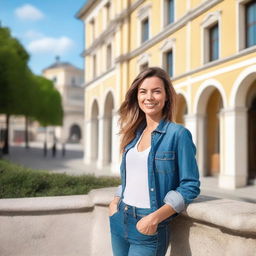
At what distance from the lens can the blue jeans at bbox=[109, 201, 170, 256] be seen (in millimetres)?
1959

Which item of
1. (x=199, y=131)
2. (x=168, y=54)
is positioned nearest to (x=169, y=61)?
(x=168, y=54)

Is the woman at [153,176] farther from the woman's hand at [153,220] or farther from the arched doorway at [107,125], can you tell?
→ the arched doorway at [107,125]

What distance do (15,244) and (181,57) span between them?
15.8m

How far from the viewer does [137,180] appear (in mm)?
2092

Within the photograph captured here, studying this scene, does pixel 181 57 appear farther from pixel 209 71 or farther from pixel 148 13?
pixel 148 13

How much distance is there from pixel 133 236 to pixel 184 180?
1.52ft

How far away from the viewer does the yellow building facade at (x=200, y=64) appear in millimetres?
14062

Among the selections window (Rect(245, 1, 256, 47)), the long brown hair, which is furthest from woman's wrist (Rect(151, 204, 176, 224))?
window (Rect(245, 1, 256, 47))

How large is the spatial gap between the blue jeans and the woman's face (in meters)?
0.66

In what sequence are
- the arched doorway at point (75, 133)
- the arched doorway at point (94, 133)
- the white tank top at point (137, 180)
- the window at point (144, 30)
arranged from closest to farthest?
the white tank top at point (137, 180) < the window at point (144, 30) < the arched doorway at point (94, 133) < the arched doorway at point (75, 133)

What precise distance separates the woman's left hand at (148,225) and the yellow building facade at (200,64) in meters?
12.4

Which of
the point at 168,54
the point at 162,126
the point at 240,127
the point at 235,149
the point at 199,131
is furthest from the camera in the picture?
the point at 168,54

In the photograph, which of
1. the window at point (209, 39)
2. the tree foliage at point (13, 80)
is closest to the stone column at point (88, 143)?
the tree foliage at point (13, 80)

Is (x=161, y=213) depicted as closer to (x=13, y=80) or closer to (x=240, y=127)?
(x=240, y=127)
